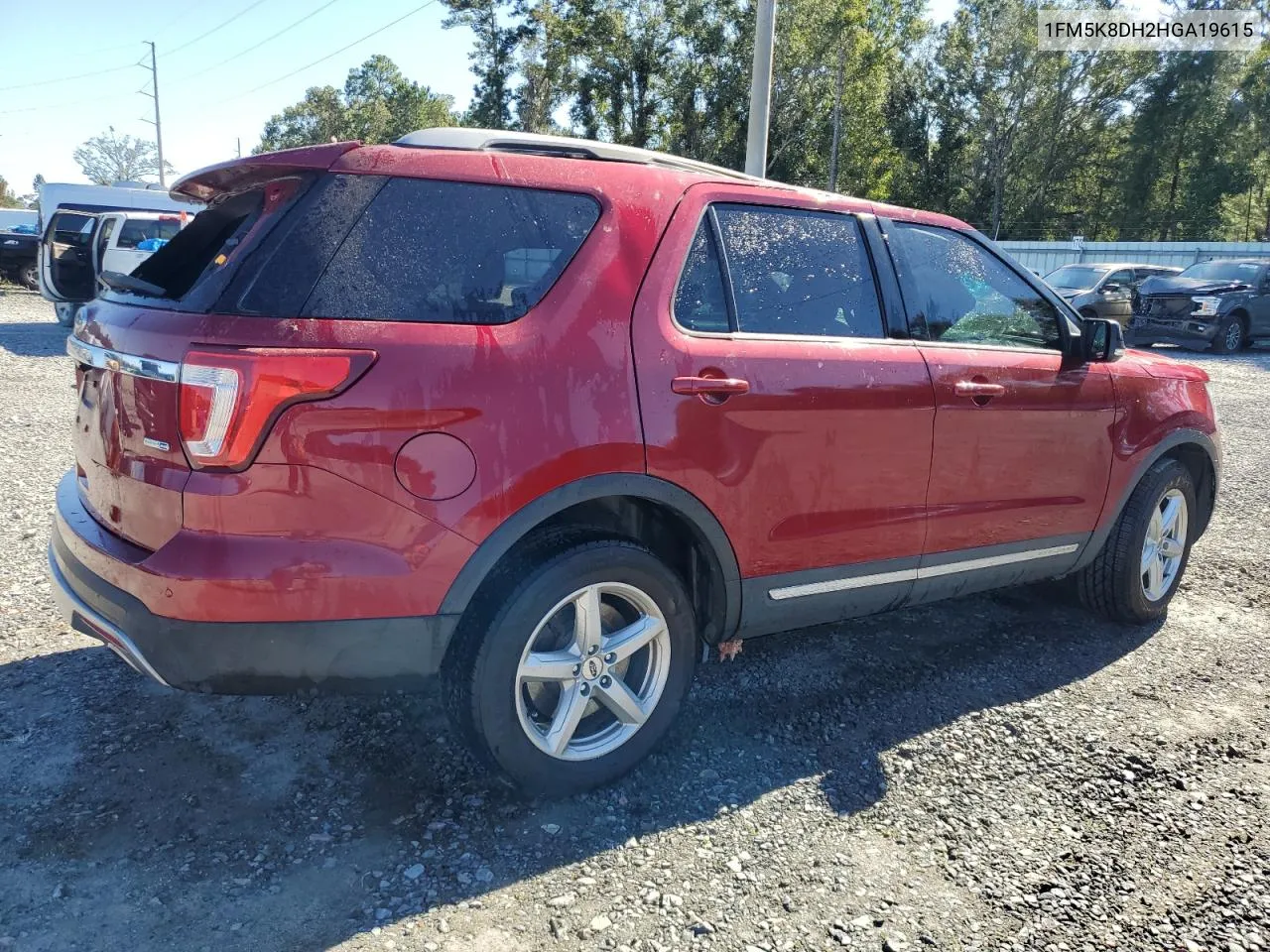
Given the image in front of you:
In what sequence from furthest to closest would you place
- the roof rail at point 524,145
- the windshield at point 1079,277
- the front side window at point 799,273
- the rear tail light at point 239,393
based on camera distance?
1. the windshield at point 1079,277
2. the front side window at point 799,273
3. the roof rail at point 524,145
4. the rear tail light at point 239,393

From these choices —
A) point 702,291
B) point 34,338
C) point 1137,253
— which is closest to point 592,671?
point 702,291

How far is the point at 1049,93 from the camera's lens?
4378 centimetres

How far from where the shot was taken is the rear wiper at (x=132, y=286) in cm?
258

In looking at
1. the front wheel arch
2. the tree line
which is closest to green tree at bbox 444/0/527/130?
the tree line

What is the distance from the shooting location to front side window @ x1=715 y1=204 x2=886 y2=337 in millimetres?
2979

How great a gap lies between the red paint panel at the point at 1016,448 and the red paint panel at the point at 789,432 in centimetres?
14

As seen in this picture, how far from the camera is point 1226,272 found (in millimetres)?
17359

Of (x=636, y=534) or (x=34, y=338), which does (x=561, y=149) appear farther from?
(x=34, y=338)

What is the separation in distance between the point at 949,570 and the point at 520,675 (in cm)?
184

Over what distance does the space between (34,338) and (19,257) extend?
9.98 metres

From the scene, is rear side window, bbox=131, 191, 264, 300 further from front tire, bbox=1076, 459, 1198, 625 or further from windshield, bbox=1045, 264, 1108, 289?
windshield, bbox=1045, 264, 1108, 289

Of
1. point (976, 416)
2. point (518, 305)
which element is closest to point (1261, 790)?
point (976, 416)

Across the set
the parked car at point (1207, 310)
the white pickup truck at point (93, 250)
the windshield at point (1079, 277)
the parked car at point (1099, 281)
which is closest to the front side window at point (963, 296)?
the white pickup truck at point (93, 250)

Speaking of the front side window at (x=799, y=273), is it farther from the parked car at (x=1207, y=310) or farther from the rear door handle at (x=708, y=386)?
the parked car at (x=1207, y=310)
